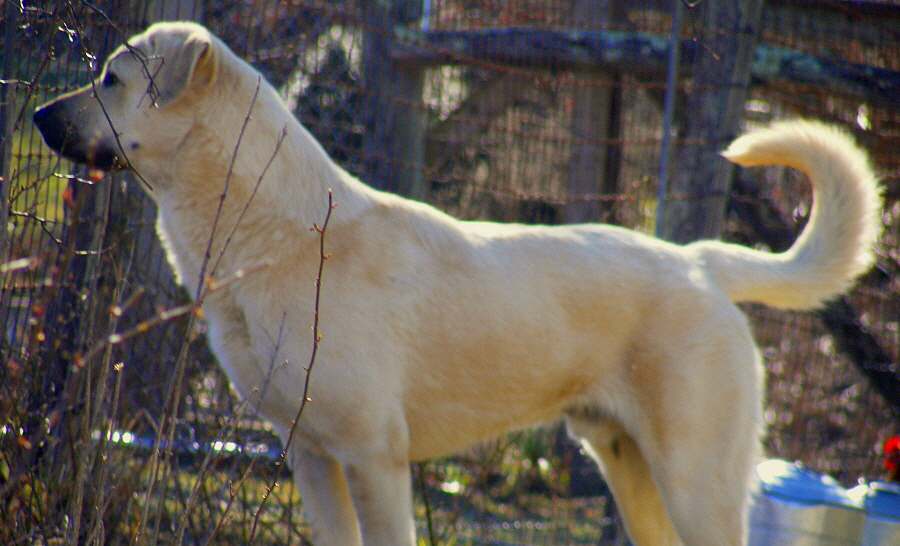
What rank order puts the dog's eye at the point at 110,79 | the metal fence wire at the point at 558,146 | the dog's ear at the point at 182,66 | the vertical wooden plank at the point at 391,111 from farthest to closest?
1. the vertical wooden plank at the point at 391,111
2. the metal fence wire at the point at 558,146
3. the dog's eye at the point at 110,79
4. the dog's ear at the point at 182,66

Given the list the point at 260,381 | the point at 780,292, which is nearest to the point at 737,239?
the point at 780,292

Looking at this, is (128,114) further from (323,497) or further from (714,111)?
(714,111)

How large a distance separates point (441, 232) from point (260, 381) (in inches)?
31.5

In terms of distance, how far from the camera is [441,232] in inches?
113

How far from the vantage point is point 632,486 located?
3170mm

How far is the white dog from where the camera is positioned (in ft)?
8.31

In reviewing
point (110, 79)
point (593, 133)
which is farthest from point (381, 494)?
point (593, 133)

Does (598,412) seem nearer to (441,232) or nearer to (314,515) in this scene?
(441,232)

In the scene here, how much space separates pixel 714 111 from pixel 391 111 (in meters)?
1.63

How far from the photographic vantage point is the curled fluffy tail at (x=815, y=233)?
9.98ft

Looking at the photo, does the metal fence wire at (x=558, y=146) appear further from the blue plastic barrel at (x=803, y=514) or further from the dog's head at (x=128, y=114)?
the blue plastic barrel at (x=803, y=514)

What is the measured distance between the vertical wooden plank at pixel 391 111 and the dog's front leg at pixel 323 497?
168 centimetres

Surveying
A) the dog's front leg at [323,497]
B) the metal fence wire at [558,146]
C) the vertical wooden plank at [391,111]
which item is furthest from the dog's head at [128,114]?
the vertical wooden plank at [391,111]

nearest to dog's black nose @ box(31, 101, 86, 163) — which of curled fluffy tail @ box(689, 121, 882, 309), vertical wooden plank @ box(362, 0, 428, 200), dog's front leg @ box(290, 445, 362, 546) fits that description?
dog's front leg @ box(290, 445, 362, 546)
